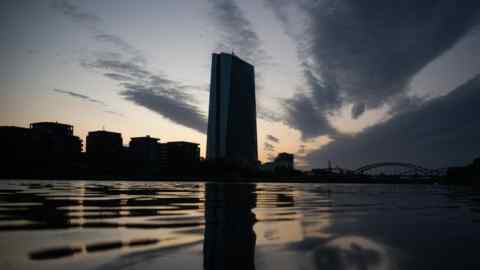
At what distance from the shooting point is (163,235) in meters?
11.7

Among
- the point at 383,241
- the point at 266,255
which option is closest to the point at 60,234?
the point at 266,255

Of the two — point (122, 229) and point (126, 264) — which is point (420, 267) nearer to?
point (126, 264)

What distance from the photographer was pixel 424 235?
12641 millimetres

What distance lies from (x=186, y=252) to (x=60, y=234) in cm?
524

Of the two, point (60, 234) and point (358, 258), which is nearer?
point (358, 258)

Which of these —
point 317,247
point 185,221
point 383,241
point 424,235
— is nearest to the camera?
point 317,247

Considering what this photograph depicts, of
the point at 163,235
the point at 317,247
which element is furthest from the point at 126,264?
the point at 317,247

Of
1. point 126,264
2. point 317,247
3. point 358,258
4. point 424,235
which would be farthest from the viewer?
point 424,235

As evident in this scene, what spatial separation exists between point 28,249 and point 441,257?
10389 mm

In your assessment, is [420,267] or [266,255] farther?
[266,255]

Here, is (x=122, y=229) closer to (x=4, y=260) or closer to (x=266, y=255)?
(x=4, y=260)

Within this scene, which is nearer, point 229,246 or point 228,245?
point 229,246

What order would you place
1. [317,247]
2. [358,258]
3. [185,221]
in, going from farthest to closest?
[185,221] < [317,247] < [358,258]

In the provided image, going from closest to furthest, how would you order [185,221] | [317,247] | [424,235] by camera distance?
[317,247] < [424,235] < [185,221]
